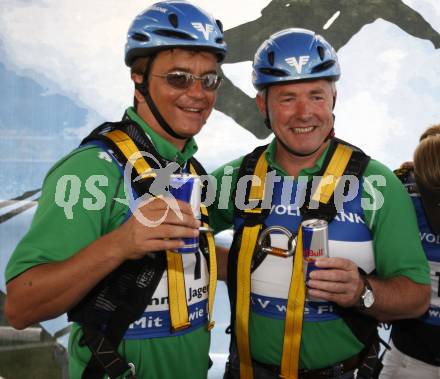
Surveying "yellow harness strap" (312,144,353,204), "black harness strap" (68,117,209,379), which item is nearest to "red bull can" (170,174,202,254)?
Result: "black harness strap" (68,117,209,379)

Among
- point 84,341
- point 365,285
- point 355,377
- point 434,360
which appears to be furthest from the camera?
point 434,360

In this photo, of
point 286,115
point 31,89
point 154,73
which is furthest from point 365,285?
point 31,89

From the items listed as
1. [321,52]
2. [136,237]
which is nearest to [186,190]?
[136,237]

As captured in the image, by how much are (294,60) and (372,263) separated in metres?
0.84

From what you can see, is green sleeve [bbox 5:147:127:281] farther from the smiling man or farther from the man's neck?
the man's neck

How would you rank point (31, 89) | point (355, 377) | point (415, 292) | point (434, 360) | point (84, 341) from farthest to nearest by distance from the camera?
point (31, 89) → point (434, 360) → point (355, 377) → point (415, 292) → point (84, 341)

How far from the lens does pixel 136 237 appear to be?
1223mm

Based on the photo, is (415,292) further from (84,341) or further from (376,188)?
(84,341)

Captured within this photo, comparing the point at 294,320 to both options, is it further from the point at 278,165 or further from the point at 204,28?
the point at 204,28

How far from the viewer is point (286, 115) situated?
1.94 metres

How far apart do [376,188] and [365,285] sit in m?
0.39

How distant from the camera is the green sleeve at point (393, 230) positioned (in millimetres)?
1682

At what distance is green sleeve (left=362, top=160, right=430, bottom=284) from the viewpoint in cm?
168

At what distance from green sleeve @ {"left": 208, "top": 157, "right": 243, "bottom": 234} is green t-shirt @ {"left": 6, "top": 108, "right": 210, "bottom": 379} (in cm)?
62
